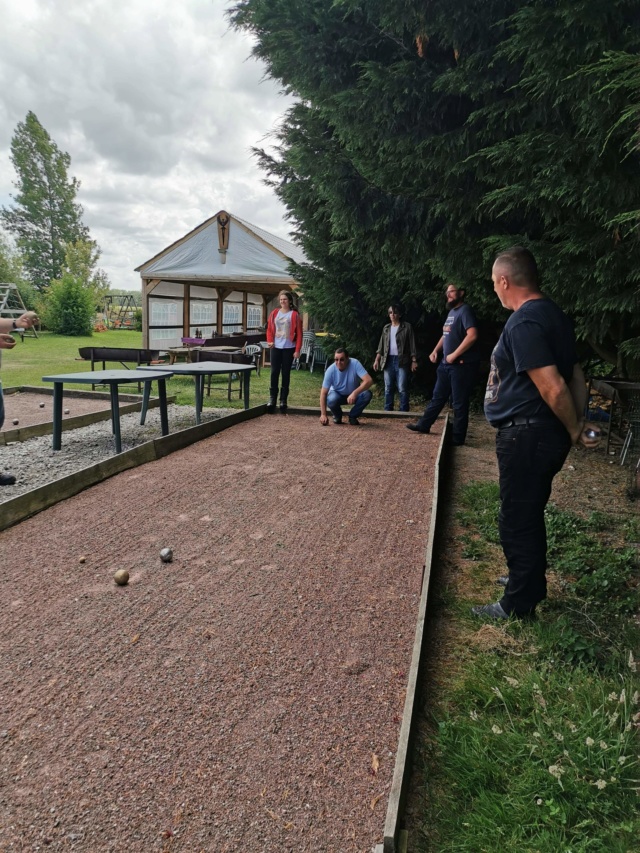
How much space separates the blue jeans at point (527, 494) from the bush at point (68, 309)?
31.4 meters

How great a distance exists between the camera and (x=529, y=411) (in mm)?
2768

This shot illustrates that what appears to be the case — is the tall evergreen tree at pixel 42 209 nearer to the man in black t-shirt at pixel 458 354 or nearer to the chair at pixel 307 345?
the chair at pixel 307 345

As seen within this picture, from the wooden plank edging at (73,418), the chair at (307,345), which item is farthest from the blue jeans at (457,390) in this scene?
the chair at (307,345)

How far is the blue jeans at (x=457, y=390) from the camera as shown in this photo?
712 centimetres

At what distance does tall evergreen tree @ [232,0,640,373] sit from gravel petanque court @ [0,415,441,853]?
9.19ft

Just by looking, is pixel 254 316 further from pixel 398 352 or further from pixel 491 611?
pixel 491 611

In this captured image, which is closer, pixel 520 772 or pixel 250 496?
pixel 520 772

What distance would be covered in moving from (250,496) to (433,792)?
328cm

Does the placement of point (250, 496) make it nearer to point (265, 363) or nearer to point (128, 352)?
point (128, 352)

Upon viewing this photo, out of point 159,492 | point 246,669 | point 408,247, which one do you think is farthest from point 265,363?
point 246,669

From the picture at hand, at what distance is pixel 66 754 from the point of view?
2080 millimetres

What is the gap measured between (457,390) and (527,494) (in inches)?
176

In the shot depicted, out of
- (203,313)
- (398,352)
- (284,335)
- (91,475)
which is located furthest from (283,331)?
(203,313)

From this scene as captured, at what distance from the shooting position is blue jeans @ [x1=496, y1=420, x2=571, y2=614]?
276cm
